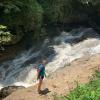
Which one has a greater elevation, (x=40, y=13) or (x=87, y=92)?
(x=40, y=13)

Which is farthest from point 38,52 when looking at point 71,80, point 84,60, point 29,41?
point 71,80

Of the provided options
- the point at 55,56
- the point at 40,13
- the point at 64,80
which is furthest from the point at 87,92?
the point at 40,13

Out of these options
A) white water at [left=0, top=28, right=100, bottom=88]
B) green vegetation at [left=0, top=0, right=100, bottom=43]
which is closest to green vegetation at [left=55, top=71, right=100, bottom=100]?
white water at [left=0, top=28, right=100, bottom=88]

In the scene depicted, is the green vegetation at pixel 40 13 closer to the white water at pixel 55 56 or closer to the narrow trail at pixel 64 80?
the white water at pixel 55 56

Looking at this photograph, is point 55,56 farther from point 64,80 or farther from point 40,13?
point 64,80

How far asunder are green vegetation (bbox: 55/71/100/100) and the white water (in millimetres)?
4782

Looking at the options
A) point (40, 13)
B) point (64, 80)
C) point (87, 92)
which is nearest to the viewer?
point (87, 92)

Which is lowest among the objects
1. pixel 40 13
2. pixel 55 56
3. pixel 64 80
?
pixel 55 56

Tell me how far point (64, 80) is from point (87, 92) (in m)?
2.30

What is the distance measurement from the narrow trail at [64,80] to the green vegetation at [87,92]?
1.68ft

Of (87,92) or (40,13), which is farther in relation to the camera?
(40,13)

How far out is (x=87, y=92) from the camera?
10.3m

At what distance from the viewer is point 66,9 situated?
22.5 m

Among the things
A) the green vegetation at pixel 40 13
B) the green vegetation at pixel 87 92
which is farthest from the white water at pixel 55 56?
the green vegetation at pixel 87 92
